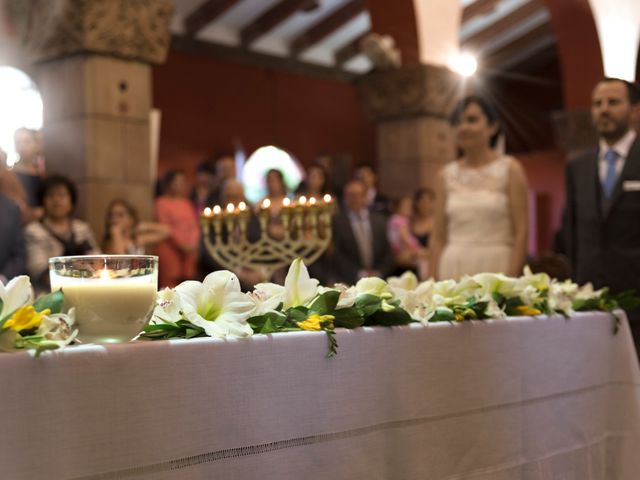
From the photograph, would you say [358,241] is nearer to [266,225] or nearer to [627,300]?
[266,225]

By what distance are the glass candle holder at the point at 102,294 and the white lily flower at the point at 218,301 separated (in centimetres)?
16

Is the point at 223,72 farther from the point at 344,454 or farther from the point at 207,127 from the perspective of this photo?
the point at 344,454

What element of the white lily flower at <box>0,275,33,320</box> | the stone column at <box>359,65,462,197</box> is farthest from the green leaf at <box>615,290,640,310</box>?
the stone column at <box>359,65,462,197</box>

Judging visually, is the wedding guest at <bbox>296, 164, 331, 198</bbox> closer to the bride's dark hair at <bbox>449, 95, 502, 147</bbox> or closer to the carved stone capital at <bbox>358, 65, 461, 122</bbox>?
the bride's dark hair at <bbox>449, 95, 502, 147</bbox>

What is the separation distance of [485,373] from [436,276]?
2.37 metres

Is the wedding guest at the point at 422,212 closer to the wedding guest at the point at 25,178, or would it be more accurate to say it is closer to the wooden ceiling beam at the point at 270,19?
the wedding guest at the point at 25,178

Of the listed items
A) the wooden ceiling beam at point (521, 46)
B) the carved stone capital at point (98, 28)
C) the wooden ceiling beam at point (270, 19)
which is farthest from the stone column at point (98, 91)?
the wooden ceiling beam at point (521, 46)

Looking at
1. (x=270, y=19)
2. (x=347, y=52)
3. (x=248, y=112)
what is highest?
(x=270, y=19)

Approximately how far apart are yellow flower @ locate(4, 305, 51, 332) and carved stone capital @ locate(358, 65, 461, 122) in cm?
842

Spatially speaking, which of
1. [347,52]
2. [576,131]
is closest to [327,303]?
[576,131]

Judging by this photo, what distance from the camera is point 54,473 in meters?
1.28

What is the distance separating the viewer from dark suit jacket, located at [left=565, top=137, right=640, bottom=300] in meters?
3.67

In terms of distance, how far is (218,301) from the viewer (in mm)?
1604

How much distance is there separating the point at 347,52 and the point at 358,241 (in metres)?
10.5
